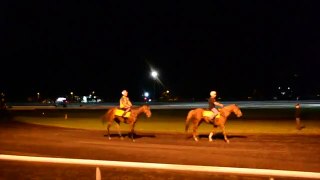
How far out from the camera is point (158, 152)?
16906mm

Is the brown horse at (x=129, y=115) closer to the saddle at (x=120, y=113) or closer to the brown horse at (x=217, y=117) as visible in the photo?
the saddle at (x=120, y=113)

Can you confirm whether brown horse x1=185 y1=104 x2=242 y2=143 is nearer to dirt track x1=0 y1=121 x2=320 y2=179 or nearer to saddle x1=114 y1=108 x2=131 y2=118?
dirt track x1=0 y1=121 x2=320 y2=179

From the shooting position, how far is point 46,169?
13.6 metres

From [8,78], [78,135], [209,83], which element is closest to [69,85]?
[8,78]

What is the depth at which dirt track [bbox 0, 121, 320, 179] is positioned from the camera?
42.4 feet


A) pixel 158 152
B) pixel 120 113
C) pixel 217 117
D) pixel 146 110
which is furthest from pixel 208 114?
pixel 158 152

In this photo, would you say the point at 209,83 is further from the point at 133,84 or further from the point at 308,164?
the point at 308,164

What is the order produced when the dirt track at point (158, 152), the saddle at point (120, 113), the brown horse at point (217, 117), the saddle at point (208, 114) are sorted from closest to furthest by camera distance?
1. the dirt track at point (158, 152)
2. the brown horse at point (217, 117)
3. the saddle at point (208, 114)
4. the saddle at point (120, 113)

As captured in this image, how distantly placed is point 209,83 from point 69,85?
45.2 m

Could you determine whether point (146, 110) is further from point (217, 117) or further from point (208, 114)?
point (217, 117)

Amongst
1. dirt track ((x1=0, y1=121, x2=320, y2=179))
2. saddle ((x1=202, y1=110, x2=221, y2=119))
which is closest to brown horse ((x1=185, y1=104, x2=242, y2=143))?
saddle ((x1=202, y1=110, x2=221, y2=119))

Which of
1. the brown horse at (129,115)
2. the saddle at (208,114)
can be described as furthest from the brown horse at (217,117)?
the brown horse at (129,115)

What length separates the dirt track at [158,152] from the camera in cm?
1294

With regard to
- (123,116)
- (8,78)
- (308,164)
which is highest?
(8,78)
